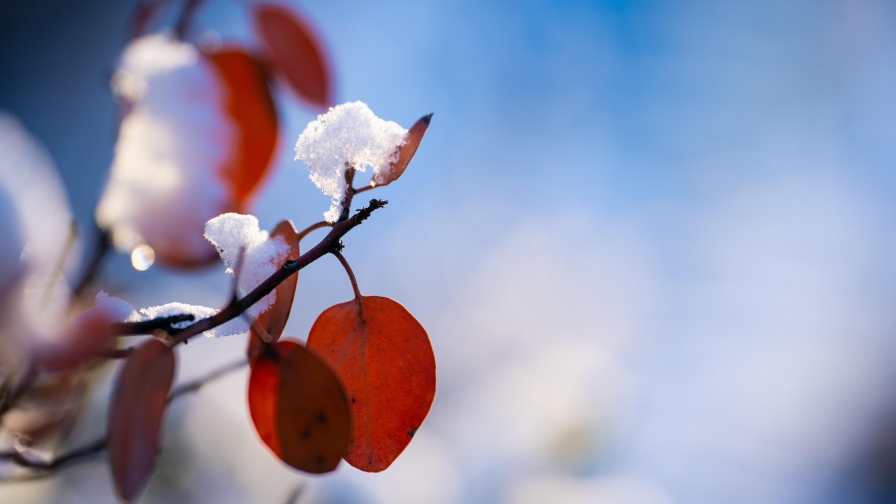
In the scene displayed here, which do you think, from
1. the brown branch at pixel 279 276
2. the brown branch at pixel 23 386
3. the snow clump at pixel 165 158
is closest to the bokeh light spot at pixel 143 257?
the snow clump at pixel 165 158

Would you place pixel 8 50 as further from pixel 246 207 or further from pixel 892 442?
pixel 892 442

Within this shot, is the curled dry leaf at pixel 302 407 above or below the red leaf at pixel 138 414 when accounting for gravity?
above

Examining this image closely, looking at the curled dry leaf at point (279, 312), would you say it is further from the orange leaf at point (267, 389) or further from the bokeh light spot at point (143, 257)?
the bokeh light spot at point (143, 257)

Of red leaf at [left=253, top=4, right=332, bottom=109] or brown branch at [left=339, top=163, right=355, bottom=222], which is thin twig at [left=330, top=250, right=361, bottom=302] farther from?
red leaf at [left=253, top=4, right=332, bottom=109]

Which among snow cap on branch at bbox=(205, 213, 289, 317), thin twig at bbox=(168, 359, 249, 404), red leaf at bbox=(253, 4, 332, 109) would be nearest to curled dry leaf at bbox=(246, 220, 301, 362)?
snow cap on branch at bbox=(205, 213, 289, 317)

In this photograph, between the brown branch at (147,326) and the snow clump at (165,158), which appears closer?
the brown branch at (147,326)

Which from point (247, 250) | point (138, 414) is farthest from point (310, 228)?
point (138, 414)

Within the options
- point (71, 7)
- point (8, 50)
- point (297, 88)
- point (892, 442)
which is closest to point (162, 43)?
point (297, 88)
